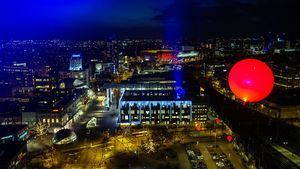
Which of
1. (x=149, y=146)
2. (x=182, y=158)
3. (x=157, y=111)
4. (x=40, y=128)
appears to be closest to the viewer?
(x=182, y=158)

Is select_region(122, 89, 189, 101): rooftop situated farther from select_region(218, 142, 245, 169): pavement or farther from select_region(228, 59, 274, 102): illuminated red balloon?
select_region(228, 59, 274, 102): illuminated red balloon

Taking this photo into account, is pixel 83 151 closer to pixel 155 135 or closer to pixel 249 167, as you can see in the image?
pixel 155 135

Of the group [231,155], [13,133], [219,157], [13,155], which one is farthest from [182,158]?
[13,133]

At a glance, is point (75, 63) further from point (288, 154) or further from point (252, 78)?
point (252, 78)

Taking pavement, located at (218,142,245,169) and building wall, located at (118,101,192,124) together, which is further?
building wall, located at (118,101,192,124)

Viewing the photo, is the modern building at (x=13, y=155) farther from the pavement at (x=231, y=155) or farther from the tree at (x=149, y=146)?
the pavement at (x=231, y=155)

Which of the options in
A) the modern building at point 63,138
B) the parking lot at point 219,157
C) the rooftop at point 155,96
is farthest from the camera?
the rooftop at point 155,96

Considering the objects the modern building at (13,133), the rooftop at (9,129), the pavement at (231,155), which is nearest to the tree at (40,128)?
the modern building at (13,133)

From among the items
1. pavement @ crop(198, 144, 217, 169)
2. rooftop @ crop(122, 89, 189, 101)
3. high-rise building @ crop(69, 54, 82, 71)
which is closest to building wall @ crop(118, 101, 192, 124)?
rooftop @ crop(122, 89, 189, 101)
